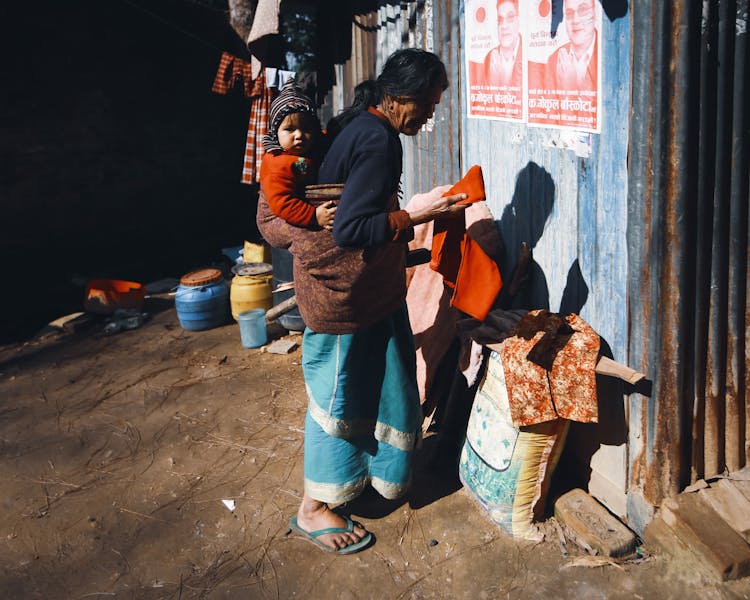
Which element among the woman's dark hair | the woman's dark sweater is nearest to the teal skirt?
the woman's dark sweater

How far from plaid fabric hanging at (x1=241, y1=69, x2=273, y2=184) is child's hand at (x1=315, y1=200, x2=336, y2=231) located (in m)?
4.42

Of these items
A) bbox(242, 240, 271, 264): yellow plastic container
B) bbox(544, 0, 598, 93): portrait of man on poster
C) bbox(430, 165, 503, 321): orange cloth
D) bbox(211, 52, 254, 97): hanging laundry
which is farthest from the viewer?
bbox(242, 240, 271, 264): yellow plastic container

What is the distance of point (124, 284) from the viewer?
7.72 m

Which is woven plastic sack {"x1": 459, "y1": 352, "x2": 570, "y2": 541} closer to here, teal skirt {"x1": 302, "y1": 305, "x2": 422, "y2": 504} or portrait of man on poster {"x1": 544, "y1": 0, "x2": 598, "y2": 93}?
teal skirt {"x1": 302, "y1": 305, "x2": 422, "y2": 504}

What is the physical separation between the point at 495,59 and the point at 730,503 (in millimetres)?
2426

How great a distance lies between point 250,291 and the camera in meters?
6.84

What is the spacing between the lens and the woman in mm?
2895

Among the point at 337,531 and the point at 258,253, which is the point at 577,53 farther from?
the point at 258,253

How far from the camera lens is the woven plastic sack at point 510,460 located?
11.1 ft

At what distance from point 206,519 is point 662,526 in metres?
2.20

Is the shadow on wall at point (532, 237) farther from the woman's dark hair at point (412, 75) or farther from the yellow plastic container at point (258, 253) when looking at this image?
the yellow plastic container at point (258, 253)

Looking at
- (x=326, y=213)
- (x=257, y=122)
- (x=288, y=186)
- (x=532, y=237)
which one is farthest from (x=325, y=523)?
(x=257, y=122)

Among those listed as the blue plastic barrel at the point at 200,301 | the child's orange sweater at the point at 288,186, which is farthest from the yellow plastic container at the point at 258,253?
the child's orange sweater at the point at 288,186

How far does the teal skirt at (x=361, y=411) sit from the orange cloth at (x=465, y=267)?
295mm
